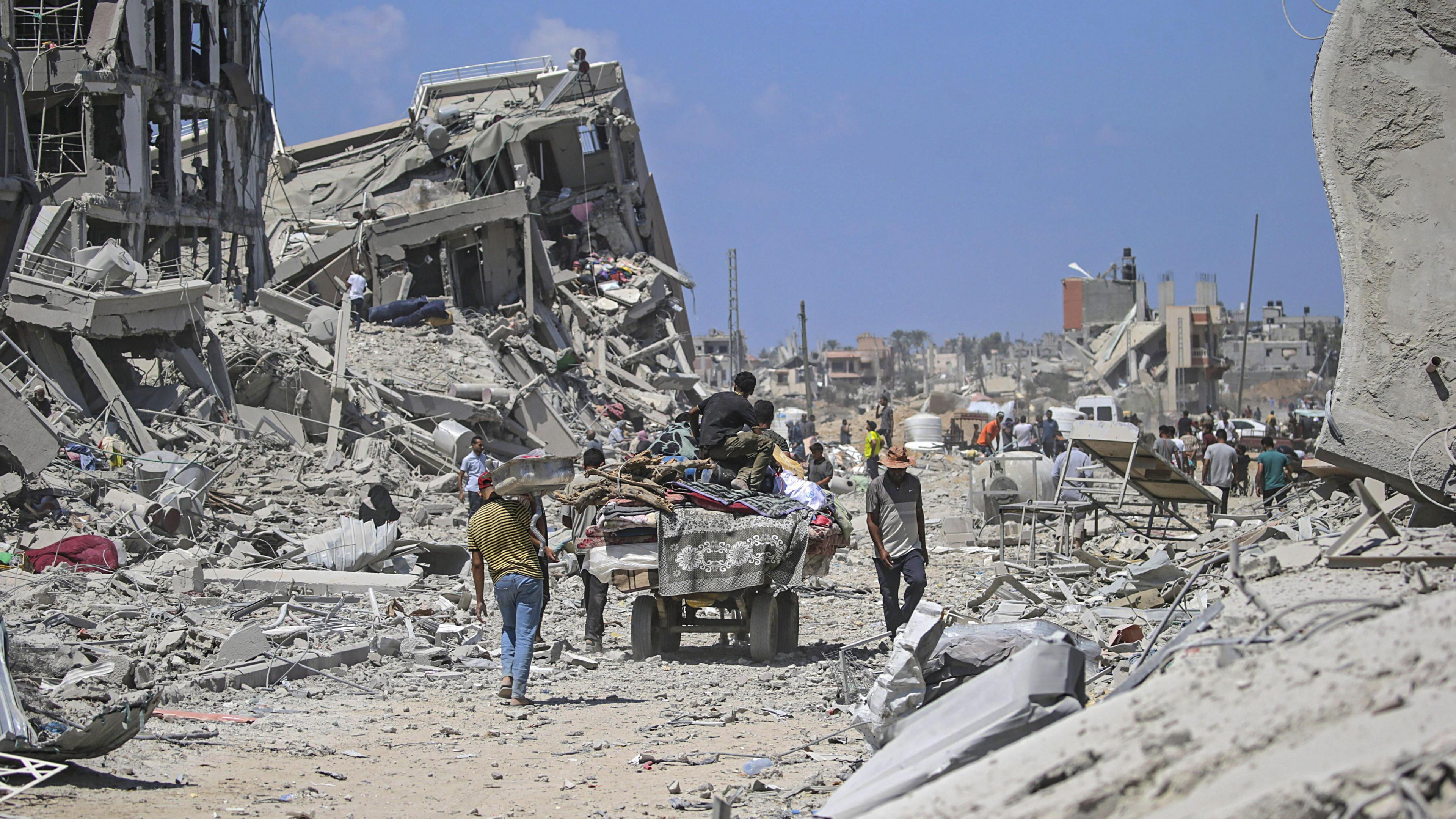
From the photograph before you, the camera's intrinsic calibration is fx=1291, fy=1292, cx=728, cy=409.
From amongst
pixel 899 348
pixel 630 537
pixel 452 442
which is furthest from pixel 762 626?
pixel 899 348

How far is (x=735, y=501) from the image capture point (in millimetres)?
9398

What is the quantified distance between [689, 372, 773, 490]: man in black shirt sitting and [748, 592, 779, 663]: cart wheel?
954 mm

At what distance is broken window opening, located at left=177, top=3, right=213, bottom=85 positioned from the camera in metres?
30.8

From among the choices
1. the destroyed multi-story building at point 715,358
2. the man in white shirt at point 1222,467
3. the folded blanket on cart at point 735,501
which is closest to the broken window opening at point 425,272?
the man in white shirt at point 1222,467

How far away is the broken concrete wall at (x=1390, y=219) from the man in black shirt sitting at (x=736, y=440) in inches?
164

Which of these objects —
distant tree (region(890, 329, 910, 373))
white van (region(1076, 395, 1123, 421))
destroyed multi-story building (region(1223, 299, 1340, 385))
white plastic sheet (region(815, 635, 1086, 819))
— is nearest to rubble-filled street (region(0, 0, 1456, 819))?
white plastic sheet (region(815, 635, 1086, 819))

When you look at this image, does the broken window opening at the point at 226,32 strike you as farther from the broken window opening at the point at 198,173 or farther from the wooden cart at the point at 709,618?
the wooden cart at the point at 709,618

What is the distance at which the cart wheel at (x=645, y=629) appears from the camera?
9.64 meters

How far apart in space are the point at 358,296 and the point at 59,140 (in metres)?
7.67

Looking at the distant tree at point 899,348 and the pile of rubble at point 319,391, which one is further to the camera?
the distant tree at point 899,348

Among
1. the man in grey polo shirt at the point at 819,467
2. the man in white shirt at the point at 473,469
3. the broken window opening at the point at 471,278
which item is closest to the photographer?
the man in white shirt at the point at 473,469

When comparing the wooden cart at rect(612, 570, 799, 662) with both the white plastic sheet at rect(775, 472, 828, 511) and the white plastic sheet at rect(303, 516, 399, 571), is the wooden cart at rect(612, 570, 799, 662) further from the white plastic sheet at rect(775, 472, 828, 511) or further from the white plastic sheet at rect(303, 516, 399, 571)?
the white plastic sheet at rect(303, 516, 399, 571)

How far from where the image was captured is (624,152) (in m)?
42.6

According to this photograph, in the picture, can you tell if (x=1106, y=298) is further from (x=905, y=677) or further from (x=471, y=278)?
(x=905, y=677)
